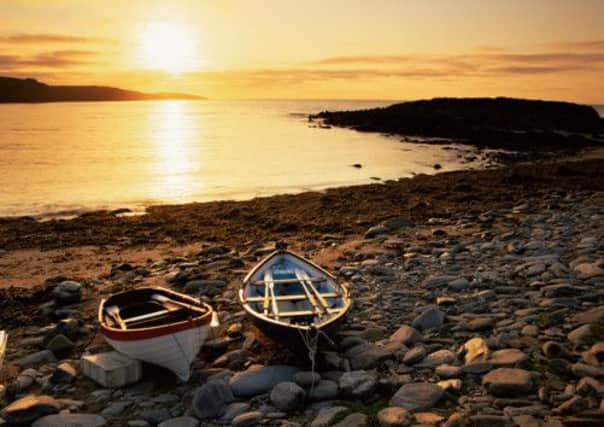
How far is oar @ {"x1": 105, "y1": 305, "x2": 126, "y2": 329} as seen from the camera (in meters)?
8.69

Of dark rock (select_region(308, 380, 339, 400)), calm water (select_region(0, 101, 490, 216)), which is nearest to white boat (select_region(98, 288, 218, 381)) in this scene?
dark rock (select_region(308, 380, 339, 400))

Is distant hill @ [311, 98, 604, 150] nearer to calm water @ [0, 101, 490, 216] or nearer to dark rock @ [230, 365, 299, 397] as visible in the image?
calm water @ [0, 101, 490, 216]

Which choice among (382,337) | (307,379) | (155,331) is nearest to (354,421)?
(307,379)

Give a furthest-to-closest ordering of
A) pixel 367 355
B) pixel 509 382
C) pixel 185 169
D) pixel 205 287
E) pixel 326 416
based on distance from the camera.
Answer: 1. pixel 185 169
2. pixel 205 287
3. pixel 367 355
4. pixel 509 382
5. pixel 326 416

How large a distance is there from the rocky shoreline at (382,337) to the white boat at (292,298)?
0.52m

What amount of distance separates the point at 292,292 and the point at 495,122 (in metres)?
76.1

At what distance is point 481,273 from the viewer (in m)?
11.4

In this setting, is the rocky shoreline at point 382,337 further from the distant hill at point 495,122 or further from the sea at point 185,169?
the distant hill at point 495,122

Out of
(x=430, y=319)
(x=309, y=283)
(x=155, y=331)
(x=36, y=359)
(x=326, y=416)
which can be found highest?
(x=309, y=283)

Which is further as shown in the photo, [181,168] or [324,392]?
[181,168]

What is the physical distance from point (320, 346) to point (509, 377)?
2.46m

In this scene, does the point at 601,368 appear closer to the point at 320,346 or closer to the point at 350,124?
the point at 320,346

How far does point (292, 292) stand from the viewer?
32.6ft

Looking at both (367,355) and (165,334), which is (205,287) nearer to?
(165,334)
